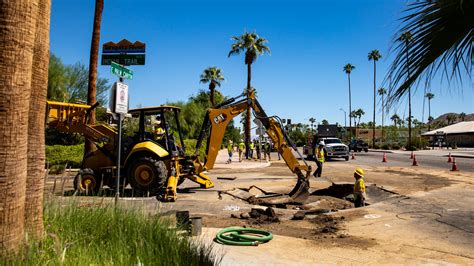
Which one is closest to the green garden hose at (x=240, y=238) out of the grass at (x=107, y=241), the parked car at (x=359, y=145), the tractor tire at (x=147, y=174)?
the grass at (x=107, y=241)

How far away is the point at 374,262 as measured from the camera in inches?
227

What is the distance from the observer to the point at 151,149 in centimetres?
1188

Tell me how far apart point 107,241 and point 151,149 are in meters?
7.91

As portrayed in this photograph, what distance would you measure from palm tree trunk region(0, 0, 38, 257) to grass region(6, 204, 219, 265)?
0.24m

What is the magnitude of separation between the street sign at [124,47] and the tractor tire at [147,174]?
4.63 metres

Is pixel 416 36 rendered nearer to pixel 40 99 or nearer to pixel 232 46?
pixel 40 99

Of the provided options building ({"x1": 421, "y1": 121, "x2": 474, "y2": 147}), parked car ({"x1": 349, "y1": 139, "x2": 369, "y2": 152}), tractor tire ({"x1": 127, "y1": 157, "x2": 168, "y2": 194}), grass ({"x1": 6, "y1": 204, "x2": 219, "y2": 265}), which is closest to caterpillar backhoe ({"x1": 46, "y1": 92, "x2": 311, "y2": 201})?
tractor tire ({"x1": 127, "y1": 157, "x2": 168, "y2": 194})

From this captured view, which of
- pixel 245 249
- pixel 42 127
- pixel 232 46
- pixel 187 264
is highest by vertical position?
pixel 232 46

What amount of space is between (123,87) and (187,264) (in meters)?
4.58

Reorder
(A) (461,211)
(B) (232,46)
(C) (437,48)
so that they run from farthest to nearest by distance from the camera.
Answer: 1. (B) (232,46)
2. (A) (461,211)
3. (C) (437,48)

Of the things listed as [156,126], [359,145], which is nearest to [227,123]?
[156,126]

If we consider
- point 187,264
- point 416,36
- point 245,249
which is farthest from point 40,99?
point 245,249

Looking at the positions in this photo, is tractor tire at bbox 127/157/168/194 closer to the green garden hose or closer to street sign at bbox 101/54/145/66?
street sign at bbox 101/54/145/66

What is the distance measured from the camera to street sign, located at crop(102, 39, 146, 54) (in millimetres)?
7789
